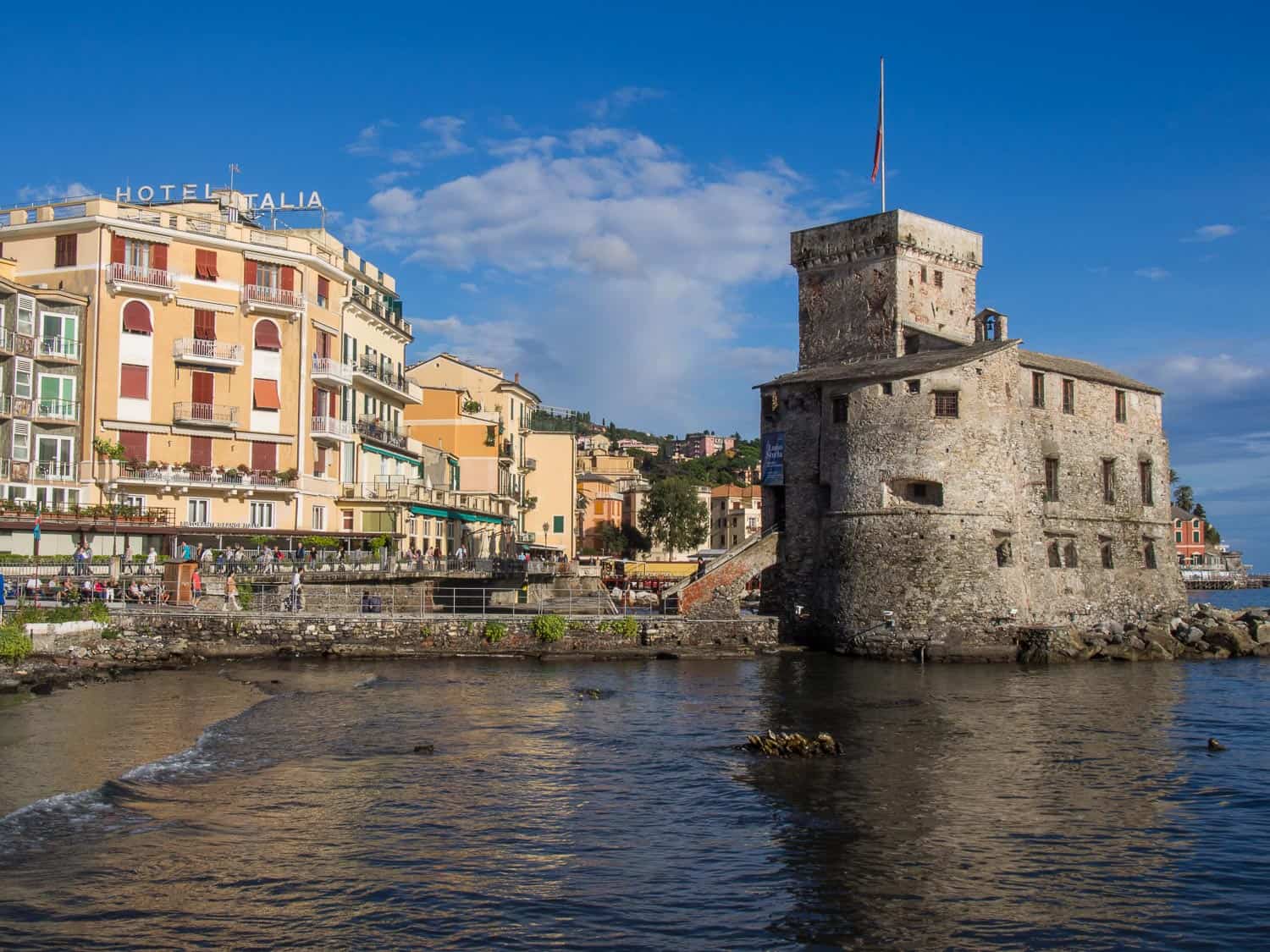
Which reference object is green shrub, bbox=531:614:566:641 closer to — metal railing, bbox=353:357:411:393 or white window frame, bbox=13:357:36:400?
metal railing, bbox=353:357:411:393

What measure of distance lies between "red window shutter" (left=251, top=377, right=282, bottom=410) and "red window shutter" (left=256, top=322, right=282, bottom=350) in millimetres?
1496

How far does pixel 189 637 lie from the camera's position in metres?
38.7

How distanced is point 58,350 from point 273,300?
347 inches

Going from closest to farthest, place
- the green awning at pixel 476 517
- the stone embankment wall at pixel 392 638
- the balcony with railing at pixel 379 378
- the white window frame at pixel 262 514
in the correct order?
the stone embankment wall at pixel 392 638
the white window frame at pixel 262 514
the balcony with railing at pixel 379 378
the green awning at pixel 476 517

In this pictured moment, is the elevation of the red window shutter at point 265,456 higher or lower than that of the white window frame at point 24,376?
lower

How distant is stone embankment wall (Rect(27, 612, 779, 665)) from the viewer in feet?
124

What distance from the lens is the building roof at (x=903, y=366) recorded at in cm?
4238

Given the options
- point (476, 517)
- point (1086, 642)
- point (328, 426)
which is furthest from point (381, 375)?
point (1086, 642)

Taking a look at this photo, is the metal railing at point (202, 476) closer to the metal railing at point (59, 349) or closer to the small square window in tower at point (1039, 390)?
the metal railing at point (59, 349)

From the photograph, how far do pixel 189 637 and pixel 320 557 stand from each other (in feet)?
30.3

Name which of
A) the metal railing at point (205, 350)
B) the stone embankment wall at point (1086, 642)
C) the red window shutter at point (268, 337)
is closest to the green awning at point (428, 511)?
the red window shutter at point (268, 337)

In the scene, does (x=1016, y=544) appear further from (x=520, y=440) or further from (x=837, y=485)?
(x=520, y=440)

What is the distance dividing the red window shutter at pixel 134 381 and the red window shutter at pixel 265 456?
4.93 metres

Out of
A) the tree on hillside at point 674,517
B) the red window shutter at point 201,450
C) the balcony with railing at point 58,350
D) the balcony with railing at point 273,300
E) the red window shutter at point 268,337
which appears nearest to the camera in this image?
the balcony with railing at point 58,350
